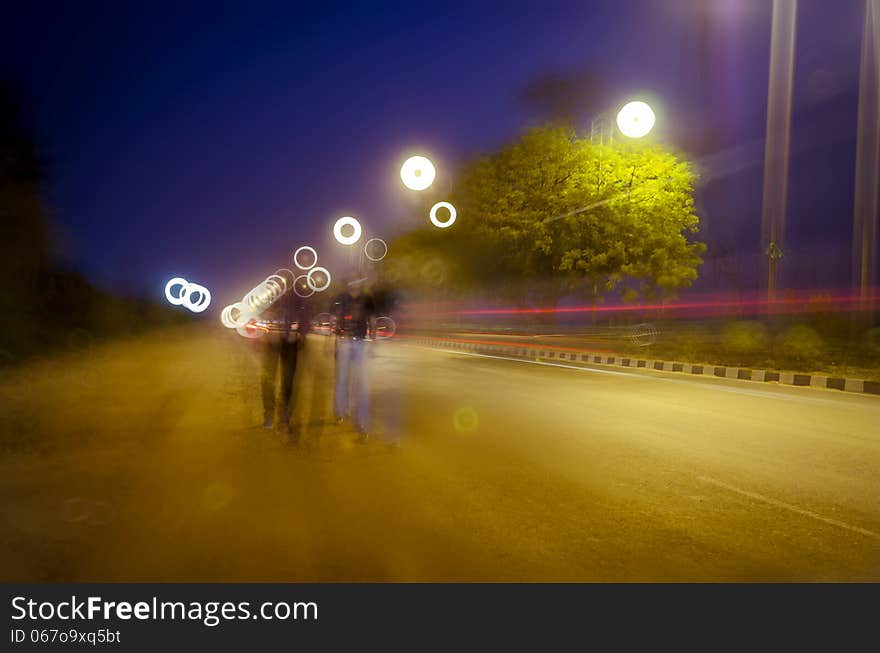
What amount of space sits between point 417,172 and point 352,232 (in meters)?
1.68

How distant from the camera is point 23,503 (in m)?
4.26

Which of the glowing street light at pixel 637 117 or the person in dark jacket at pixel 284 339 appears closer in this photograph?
the person in dark jacket at pixel 284 339

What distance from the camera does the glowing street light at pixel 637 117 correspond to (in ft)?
24.0

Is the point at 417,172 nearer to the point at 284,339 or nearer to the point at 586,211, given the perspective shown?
the point at 284,339

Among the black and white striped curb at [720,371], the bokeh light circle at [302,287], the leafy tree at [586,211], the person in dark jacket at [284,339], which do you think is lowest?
the black and white striped curb at [720,371]

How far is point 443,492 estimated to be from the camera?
470 cm

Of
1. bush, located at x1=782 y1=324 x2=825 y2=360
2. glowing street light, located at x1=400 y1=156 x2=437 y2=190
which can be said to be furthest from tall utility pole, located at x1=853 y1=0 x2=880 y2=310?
glowing street light, located at x1=400 y1=156 x2=437 y2=190

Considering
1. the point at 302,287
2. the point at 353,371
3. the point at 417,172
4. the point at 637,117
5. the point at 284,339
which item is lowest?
the point at 353,371

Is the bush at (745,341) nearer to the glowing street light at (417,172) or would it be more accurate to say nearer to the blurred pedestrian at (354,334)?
the glowing street light at (417,172)

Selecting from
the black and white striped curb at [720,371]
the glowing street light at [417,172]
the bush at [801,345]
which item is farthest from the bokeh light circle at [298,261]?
the bush at [801,345]

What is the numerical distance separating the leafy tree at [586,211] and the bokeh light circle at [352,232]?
16.1 metres

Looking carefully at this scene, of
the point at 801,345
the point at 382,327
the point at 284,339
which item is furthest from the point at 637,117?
the point at 801,345

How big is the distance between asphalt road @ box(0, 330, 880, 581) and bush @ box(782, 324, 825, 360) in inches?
298

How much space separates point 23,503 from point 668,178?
24095mm
